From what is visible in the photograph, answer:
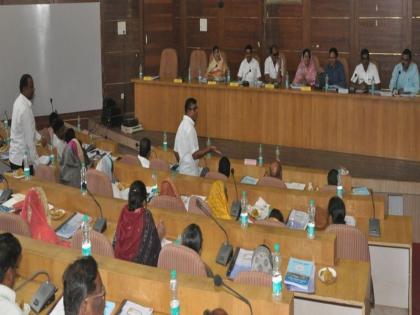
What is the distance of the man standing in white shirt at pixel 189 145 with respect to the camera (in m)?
7.12

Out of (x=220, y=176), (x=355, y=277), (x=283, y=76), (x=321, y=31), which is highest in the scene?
(x=321, y=31)

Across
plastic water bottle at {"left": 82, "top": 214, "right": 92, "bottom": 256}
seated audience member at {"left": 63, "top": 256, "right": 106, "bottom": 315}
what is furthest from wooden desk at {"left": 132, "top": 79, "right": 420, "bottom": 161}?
seated audience member at {"left": 63, "top": 256, "right": 106, "bottom": 315}

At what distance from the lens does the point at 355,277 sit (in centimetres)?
470

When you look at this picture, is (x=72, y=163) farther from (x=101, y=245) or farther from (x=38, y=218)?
(x=101, y=245)

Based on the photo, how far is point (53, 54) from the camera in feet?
37.2

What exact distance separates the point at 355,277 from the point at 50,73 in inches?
315

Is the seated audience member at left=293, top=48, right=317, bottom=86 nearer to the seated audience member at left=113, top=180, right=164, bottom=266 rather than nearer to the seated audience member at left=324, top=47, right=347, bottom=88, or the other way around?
the seated audience member at left=324, top=47, right=347, bottom=88

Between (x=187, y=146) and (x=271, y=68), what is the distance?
4.41m

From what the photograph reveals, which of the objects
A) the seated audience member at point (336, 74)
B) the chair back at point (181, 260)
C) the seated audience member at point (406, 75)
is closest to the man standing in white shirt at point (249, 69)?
the seated audience member at point (336, 74)

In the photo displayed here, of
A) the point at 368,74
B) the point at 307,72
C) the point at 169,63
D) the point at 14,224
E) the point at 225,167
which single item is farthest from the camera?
the point at 169,63

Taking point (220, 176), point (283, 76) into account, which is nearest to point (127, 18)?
point (283, 76)

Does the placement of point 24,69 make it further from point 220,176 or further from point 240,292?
point 240,292

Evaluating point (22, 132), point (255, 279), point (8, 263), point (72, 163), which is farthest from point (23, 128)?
point (255, 279)

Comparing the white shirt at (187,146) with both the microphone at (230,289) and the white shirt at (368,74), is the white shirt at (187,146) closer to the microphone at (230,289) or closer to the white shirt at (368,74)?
the microphone at (230,289)
